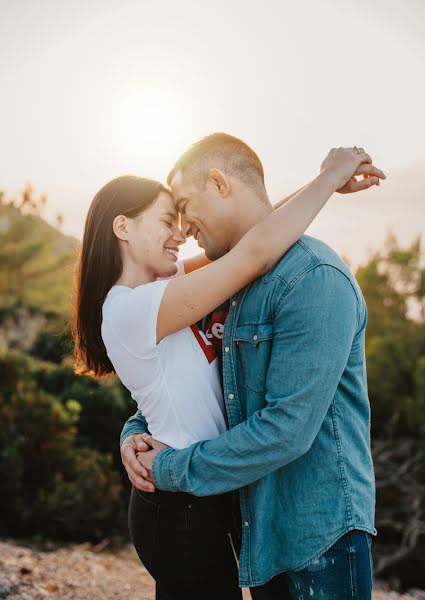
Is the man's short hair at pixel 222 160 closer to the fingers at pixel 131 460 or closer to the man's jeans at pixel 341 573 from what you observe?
the fingers at pixel 131 460

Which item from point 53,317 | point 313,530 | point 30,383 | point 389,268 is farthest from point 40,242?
point 313,530

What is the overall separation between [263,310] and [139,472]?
663 millimetres

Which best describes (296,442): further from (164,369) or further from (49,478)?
(49,478)

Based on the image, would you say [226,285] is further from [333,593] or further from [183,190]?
[333,593]

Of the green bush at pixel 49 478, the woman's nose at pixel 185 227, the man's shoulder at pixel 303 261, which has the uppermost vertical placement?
the woman's nose at pixel 185 227

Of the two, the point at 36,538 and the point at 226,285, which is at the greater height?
the point at 226,285

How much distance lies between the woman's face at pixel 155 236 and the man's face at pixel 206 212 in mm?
62

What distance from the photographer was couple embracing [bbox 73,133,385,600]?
1613mm

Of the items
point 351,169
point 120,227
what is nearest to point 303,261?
point 351,169

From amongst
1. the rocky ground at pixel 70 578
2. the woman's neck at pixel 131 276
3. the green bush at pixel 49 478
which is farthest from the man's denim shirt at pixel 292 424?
the green bush at pixel 49 478

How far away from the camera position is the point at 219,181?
6.43 ft

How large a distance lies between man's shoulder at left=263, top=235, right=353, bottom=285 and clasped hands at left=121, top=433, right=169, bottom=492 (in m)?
0.66

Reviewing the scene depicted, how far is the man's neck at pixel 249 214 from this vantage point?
199cm

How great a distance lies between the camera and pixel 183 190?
6.70ft
